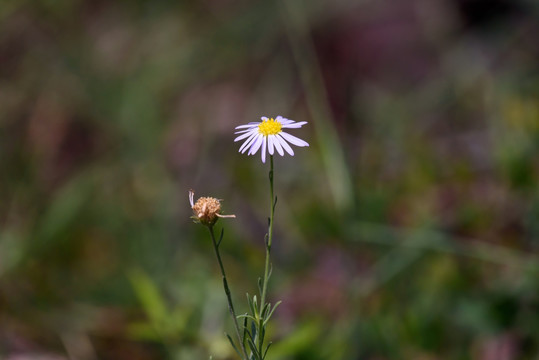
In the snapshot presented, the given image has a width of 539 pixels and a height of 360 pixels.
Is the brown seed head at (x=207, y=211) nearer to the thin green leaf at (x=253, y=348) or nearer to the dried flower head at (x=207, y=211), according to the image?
the dried flower head at (x=207, y=211)

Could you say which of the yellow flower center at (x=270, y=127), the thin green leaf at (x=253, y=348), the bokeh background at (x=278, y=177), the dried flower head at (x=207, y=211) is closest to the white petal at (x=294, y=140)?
the yellow flower center at (x=270, y=127)

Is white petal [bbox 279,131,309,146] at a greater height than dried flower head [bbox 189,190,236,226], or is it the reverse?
white petal [bbox 279,131,309,146]

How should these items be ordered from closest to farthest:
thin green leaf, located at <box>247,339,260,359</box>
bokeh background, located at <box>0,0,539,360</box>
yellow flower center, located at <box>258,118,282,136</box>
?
thin green leaf, located at <box>247,339,260,359</box> → yellow flower center, located at <box>258,118,282,136</box> → bokeh background, located at <box>0,0,539,360</box>

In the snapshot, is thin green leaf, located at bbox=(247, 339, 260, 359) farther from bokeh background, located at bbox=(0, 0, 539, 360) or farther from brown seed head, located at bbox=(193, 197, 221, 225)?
bokeh background, located at bbox=(0, 0, 539, 360)

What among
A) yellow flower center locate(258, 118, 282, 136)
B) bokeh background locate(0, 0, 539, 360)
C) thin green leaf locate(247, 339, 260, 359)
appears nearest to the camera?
thin green leaf locate(247, 339, 260, 359)

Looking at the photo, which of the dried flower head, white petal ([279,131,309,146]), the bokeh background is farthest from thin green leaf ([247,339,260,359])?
the bokeh background

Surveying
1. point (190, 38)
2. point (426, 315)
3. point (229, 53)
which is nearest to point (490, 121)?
point (426, 315)

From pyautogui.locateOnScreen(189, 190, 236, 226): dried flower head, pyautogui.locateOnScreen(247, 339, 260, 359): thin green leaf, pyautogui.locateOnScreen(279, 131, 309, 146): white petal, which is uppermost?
pyautogui.locateOnScreen(279, 131, 309, 146): white petal

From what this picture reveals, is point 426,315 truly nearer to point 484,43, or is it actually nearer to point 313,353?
point 313,353
